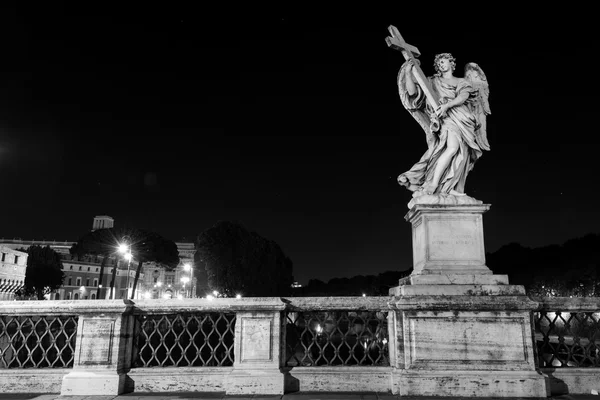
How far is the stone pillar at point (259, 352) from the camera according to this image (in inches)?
223

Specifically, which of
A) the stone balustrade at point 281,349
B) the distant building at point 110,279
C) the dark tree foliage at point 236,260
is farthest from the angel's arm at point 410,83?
the distant building at point 110,279

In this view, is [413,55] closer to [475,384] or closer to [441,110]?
[441,110]

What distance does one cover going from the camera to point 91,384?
5.74 m

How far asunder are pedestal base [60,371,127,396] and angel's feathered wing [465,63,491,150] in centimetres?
637

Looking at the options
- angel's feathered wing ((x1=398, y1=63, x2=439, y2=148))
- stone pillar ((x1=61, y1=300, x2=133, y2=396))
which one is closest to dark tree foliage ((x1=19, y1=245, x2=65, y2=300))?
stone pillar ((x1=61, y1=300, x2=133, y2=396))

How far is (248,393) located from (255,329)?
2.72 ft

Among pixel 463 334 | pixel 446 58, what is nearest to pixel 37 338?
pixel 463 334

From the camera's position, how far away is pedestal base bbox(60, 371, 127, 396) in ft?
18.7

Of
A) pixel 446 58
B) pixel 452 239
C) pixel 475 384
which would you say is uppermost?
pixel 446 58

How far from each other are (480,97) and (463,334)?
3.61m

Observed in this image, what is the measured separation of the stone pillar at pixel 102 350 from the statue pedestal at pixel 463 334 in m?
3.84

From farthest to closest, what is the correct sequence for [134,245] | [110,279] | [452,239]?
[110,279]
[134,245]
[452,239]

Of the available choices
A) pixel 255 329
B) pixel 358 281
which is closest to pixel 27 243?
pixel 358 281

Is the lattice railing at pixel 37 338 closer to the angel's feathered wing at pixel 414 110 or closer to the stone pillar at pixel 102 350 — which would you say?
the stone pillar at pixel 102 350
